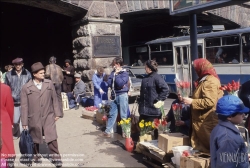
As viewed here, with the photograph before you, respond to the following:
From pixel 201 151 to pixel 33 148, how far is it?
2875 millimetres

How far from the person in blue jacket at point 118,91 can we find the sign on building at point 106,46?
4.04m

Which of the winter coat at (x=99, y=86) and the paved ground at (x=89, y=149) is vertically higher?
the winter coat at (x=99, y=86)

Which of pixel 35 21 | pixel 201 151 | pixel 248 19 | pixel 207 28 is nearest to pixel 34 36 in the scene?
pixel 35 21

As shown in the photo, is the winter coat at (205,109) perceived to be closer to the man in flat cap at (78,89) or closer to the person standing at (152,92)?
the person standing at (152,92)

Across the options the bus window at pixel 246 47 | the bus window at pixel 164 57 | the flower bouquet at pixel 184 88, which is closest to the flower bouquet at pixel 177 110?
the flower bouquet at pixel 184 88

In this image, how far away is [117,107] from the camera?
679 centimetres

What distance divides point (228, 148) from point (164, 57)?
40.0ft

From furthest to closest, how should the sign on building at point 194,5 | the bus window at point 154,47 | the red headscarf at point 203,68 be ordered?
the bus window at point 154,47, the sign on building at point 194,5, the red headscarf at point 203,68

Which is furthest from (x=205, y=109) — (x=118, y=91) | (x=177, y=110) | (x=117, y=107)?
(x=117, y=107)

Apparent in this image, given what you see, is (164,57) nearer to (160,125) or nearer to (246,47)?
(246,47)

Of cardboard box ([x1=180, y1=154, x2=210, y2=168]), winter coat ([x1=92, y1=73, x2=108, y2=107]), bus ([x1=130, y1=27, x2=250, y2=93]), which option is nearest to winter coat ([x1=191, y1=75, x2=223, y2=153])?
cardboard box ([x1=180, y1=154, x2=210, y2=168])

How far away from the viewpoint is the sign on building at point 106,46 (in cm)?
1061

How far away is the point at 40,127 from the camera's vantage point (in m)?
4.93

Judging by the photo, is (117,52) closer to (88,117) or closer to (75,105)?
(75,105)
